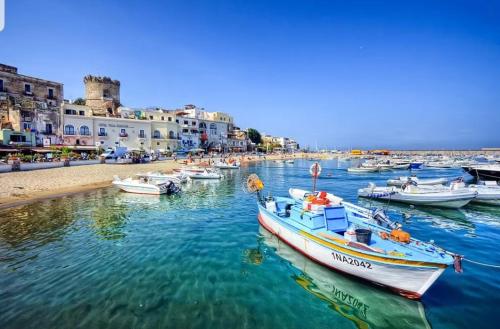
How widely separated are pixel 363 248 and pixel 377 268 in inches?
28.8

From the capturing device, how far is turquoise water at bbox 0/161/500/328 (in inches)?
274

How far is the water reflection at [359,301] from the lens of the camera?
7000mm

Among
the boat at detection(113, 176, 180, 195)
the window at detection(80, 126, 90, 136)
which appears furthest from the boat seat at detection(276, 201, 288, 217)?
the window at detection(80, 126, 90, 136)

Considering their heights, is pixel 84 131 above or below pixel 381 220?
above

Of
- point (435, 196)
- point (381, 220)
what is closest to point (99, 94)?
point (381, 220)

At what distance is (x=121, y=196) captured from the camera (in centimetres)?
2400

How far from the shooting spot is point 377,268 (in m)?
8.12

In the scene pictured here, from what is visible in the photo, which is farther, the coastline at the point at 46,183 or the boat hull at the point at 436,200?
the coastline at the point at 46,183

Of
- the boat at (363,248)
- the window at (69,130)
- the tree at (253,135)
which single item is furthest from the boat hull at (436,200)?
the tree at (253,135)

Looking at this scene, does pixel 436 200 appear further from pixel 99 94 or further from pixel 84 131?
pixel 99 94

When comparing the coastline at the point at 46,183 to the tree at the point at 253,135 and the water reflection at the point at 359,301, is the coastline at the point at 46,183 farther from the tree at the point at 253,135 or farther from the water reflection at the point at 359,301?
the tree at the point at 253,135

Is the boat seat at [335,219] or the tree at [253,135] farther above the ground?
the tree at [253,135]

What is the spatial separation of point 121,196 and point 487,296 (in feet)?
85.7

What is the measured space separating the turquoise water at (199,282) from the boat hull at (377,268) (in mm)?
386
